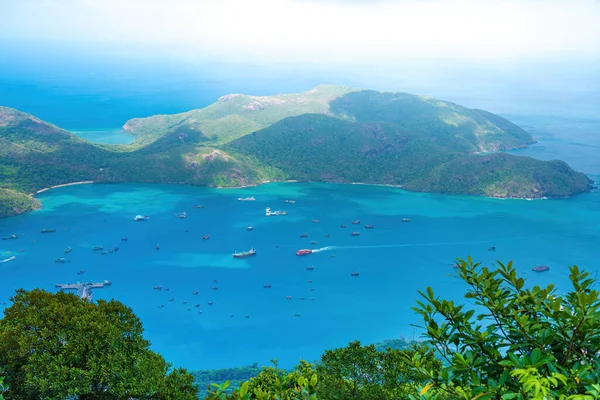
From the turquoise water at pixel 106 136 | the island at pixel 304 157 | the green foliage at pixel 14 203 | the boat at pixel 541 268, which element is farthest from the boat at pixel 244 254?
the turquoise water at pixel 106 136

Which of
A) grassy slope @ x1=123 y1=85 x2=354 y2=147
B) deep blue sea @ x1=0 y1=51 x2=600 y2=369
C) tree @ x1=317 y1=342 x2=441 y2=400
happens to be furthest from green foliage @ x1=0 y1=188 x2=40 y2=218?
tree @ x1=317 y1=342 x2=441 y2=400

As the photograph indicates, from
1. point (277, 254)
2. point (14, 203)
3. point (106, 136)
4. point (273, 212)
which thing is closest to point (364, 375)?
point (277, 254)

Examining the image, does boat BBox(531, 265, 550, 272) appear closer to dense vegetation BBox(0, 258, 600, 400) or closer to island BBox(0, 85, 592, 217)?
island BBox(0, 85, 592, 217)

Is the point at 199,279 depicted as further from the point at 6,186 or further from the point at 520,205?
the point at 520,205

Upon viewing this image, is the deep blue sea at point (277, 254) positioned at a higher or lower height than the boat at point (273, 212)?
lower

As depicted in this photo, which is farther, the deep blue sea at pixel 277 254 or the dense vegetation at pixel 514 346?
the deep blue sea at pixel 277 254

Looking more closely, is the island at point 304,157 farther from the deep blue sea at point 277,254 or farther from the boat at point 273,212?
the boat at point 273,212

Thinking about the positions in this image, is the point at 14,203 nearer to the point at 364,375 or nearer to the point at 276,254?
the point at 276,254
